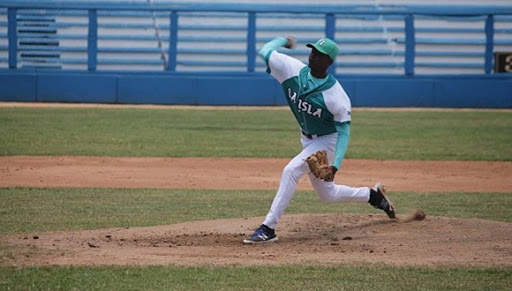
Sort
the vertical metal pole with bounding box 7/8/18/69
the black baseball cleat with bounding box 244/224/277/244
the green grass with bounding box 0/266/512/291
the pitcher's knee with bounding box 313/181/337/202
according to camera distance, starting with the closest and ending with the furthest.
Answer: the green grass with bounding box 0/266/512/291 < the black baseball cleat with bounding box 244/224/277/244 < the pitcher's knee with bounding box 313/181/337/202 < the vertical metal pole with bounding box 7/8/18/69

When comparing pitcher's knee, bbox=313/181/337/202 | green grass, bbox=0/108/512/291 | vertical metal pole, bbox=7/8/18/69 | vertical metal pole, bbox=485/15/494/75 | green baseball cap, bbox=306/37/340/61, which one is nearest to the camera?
green grass, bbox=0/108/512/291

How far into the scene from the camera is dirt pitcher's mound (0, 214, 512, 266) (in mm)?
7938

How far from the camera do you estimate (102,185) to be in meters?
12.9

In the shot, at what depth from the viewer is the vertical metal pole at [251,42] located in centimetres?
2406

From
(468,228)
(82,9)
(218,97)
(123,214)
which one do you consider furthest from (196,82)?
(468,228)

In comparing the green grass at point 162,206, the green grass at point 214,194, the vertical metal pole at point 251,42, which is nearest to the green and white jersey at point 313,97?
the green grass at point 214,194

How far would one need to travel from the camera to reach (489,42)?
24750mm

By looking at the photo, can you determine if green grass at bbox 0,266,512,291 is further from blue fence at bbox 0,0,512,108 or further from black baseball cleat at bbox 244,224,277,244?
blue fence at bbox 0,0,512,108

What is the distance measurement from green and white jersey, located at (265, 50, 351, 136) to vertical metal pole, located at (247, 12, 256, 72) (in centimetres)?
1523

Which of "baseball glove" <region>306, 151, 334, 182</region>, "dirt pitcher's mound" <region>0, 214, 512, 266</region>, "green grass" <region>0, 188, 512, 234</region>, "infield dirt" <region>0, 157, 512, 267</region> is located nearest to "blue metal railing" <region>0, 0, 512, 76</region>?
"infield dirt" <region>0, 157, 512, 267</region>

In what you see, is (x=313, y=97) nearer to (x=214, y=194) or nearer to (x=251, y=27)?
(x=214, y=194)

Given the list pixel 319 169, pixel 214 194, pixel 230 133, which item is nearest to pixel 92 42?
pixel 230 133

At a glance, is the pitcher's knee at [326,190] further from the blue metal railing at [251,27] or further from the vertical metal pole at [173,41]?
the vertical metal pole at [173,41]

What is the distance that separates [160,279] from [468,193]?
6708 mm
